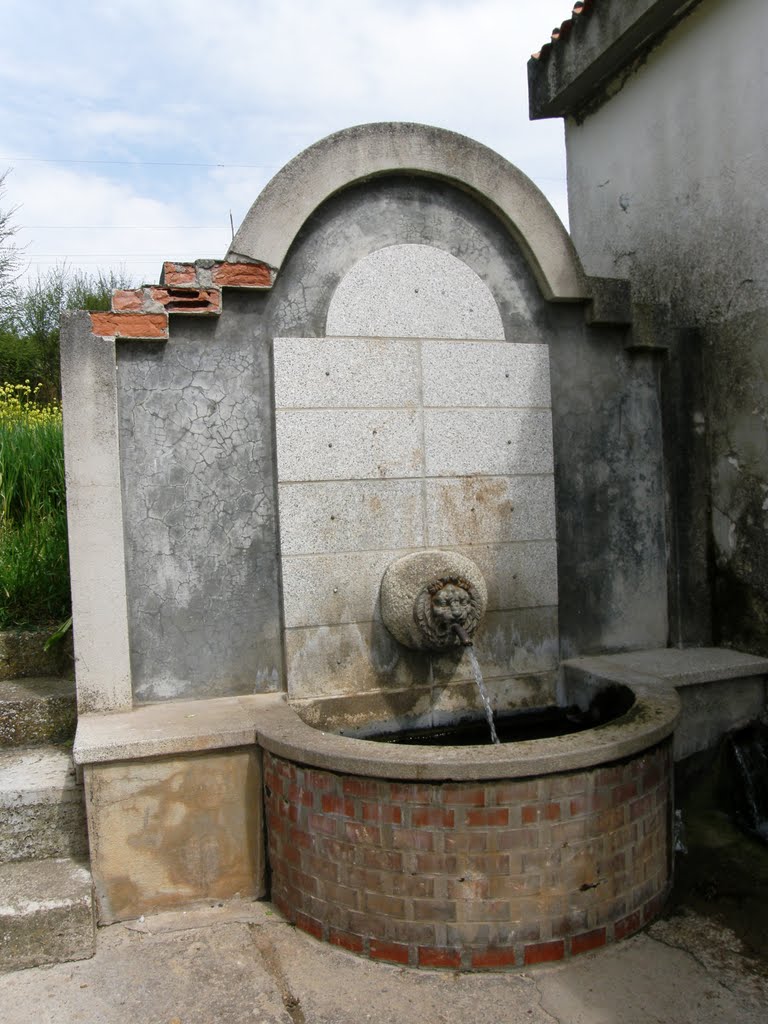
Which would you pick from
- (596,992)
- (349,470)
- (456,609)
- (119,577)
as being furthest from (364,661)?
(596,992)

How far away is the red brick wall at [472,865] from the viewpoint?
3.06m

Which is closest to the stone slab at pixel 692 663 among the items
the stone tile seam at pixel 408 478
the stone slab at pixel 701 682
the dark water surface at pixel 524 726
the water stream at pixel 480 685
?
the stone slab at pixel 701 682

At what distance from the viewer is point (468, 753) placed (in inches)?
123

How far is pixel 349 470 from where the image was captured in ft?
13.9

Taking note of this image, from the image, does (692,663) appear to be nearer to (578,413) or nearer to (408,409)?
(578,413)

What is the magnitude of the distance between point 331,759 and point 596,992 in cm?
120

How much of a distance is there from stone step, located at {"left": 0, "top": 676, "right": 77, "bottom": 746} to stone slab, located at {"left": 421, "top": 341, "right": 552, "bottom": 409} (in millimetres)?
2319

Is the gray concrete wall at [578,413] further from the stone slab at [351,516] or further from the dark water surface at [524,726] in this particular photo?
the stone slab at [351,516]

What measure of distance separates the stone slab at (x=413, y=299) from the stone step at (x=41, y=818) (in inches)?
94.8

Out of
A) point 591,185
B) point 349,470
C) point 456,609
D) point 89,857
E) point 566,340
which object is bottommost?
point 89,857

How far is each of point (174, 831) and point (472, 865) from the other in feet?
4.06

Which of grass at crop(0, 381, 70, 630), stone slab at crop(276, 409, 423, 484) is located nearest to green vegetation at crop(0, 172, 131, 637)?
grass at crop(0, 381, 70, 630)

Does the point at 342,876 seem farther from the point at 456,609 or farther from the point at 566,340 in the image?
the point at 566,340

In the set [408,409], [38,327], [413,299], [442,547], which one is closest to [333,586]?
[442,547]
